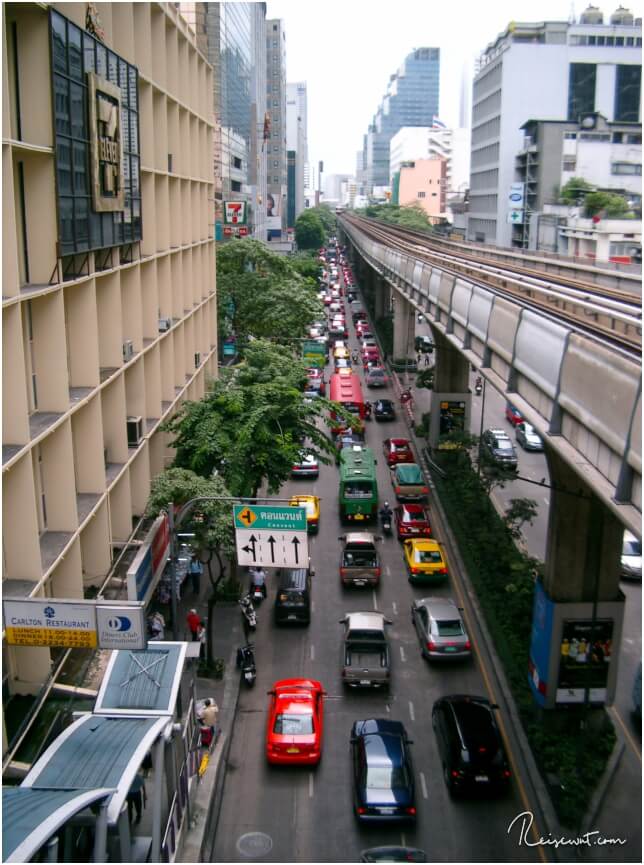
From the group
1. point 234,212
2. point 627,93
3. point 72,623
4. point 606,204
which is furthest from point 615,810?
point 627,93

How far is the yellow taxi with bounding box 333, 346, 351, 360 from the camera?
69.2 m

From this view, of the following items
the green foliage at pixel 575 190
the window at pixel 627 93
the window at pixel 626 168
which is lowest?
the green foliage at pixel 575 190

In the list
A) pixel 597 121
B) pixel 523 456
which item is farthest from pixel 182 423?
pixel 597 121

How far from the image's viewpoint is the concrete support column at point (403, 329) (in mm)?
65875

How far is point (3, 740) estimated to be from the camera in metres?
14.5

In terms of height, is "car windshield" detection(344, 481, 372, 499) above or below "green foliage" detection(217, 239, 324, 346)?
below

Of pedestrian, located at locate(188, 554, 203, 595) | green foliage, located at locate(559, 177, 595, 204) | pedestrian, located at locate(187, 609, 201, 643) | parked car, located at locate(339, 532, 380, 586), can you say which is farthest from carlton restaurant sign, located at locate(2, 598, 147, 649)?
green foliage, located at locate(559, 177, 595, 204)

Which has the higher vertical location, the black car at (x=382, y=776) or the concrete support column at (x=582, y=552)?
the concrete support column at (x=582, y=552)

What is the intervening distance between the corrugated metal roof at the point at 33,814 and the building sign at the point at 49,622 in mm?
2894

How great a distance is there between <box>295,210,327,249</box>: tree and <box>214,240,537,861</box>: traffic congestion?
117468mm

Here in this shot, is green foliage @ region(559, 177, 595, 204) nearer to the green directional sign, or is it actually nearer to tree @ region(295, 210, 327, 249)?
tree @ region(295, 210, 327, 249)

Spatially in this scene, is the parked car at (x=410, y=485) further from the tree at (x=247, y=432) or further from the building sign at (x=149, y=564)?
the building sign at (x=149, y=564)

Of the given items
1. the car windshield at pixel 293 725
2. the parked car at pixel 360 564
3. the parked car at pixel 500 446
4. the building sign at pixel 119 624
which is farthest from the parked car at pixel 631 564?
the building sign at pixel 119 624

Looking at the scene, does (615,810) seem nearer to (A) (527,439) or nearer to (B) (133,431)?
(B) (133,431)
